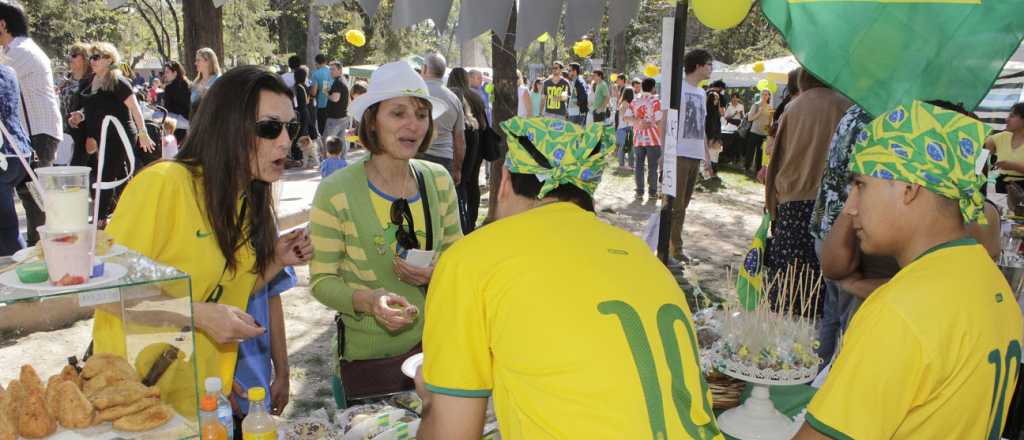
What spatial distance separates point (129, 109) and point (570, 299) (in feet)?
22.2

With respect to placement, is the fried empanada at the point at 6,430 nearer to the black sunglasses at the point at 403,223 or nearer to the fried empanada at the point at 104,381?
the fried empanada at the point at 104,381

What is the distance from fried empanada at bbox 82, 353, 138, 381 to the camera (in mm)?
1673

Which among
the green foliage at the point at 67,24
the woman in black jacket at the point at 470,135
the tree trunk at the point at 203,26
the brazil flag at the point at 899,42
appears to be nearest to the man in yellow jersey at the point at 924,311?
the brazil flag at the point at 899,42

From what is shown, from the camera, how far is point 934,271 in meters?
1.59

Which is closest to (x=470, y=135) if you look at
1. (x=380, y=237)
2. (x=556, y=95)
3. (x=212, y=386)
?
(x=380, y=237)

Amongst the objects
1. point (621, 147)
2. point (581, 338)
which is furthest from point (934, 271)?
point (621, 147)

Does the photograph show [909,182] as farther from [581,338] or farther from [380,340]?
[380,340]

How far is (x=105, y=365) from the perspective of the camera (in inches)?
67.0

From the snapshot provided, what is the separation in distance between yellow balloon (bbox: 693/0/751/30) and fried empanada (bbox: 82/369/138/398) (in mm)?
2623

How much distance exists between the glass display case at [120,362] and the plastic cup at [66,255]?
0.02 metres

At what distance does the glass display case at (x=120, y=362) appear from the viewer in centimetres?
150

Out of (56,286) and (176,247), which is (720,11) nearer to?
(176,247)

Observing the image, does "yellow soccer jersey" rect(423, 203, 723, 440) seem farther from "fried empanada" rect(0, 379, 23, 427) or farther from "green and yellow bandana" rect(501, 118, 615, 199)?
"fried empanada" rect(0, 379, 23, 427)

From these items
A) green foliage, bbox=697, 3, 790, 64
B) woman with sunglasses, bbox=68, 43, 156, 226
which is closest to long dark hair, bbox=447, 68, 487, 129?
woman with sunglasses, bbox=68, 43, 156, 226
